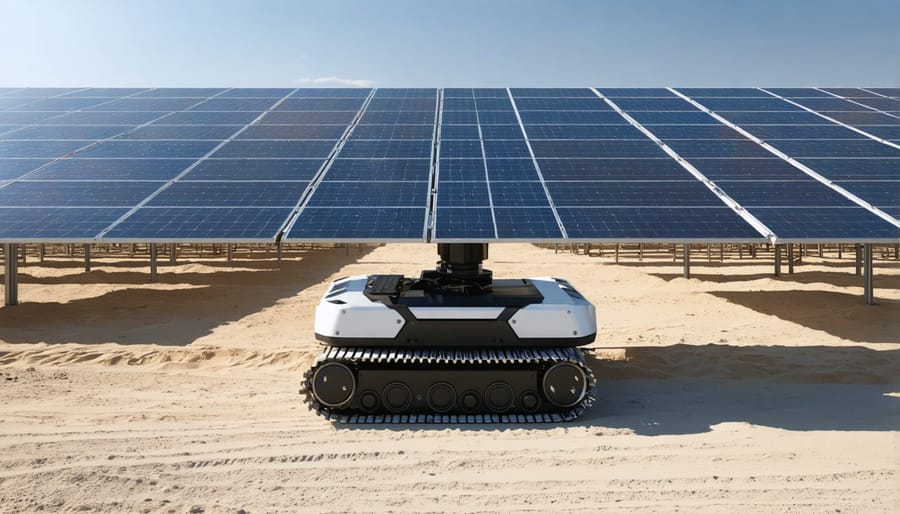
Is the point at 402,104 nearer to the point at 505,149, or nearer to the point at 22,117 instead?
the point at 505,149

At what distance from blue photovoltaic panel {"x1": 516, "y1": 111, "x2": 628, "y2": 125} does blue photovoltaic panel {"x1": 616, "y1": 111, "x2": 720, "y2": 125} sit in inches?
5.4

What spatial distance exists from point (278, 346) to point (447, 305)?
6.27 m

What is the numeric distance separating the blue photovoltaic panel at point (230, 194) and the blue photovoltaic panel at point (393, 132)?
9.71ft

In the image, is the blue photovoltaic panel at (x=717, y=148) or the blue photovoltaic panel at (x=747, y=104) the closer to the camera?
the blue photovoltaic panel at (x=717, y=148)

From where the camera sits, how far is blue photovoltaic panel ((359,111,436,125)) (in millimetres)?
15172

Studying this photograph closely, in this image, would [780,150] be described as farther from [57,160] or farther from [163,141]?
[57,160]

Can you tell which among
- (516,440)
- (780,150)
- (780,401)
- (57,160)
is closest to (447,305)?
(516,440)

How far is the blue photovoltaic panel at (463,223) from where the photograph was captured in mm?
9393

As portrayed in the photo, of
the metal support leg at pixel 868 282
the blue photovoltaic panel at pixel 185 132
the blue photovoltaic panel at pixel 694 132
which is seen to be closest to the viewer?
the blue photovoltaic panel at pixel 694 132

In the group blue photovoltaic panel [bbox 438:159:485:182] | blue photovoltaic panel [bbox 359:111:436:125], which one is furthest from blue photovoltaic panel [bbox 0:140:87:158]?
blue photovoltaic panel [bbox 438:159:485:182]

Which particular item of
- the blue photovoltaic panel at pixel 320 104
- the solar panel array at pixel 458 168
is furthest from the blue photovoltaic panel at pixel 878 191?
the blue photovoltaic panel at pixel 320 104

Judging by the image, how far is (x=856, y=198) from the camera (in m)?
11.1

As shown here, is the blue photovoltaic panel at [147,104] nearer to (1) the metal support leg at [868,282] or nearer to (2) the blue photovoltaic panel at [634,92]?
(2) the blue photovoltaic panel at [634,92]

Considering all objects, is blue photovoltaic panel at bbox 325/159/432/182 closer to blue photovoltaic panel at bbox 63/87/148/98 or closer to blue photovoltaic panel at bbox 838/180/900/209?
blue photovoltaic panel at bbox 838/180/900/209
